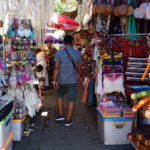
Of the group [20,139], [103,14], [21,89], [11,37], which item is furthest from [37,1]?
[20,139]

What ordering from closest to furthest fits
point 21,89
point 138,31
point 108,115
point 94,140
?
point 108,115 < point 94,140 < point 21,89 < point 138,31

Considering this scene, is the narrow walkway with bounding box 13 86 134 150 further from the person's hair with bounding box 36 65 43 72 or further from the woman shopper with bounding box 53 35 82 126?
the person's hair with bounding box 36 65 43 72

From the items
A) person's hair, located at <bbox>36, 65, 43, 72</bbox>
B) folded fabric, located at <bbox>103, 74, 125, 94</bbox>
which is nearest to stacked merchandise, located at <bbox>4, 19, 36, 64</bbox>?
folded fabric, located at <bbox>103, 74, 125, 94</bbox>

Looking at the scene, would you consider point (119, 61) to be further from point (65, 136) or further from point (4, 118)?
point (4, 118)

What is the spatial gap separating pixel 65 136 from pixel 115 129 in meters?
1.06

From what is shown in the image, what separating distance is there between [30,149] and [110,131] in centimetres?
136

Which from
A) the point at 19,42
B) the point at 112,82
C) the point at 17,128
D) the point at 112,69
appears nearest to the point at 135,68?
the point at 112,69

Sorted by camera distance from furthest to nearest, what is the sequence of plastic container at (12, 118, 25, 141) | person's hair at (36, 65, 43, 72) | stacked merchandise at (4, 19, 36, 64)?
1. person's hair at (36, 65, 43, 72)
2. stacked merchandise at (4, 19, 36, 64)
3. plastic container at (12, 118, 25, 141)

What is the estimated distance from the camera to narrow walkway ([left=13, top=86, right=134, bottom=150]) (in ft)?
14.6

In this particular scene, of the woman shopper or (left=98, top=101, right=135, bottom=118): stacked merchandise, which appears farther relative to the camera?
the woman shopper

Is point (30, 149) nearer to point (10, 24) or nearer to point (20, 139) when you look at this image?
point (20, 139)

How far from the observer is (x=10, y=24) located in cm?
534

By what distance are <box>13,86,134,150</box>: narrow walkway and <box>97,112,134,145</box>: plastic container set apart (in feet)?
0.35

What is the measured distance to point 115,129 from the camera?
4.39 m
